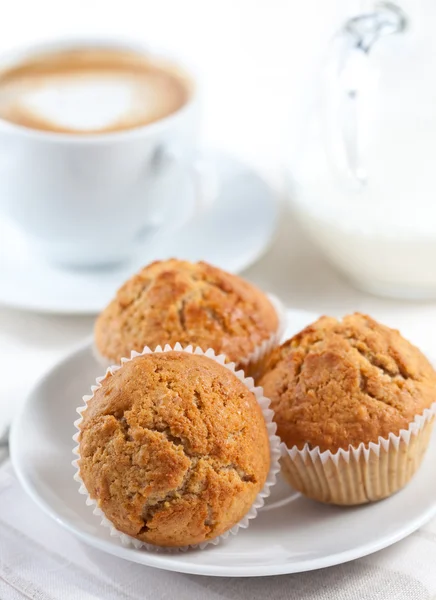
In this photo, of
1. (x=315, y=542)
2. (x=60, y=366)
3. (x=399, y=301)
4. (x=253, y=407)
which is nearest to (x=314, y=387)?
(x=253, y=407)

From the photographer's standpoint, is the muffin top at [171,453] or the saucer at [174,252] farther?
the saucer at [174,252]

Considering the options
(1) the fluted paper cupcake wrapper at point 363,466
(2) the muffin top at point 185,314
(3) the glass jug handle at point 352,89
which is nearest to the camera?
(1) the fluted paper cupcake wrapper at point 363,466

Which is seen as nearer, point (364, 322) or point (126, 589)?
point (126, 589)

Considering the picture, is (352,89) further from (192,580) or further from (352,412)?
(192,580)

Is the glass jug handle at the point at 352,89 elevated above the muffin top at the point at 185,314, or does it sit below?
above

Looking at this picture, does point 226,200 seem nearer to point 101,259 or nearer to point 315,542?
Answer: point 101,259

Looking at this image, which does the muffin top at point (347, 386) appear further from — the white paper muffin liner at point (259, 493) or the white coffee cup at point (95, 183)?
the white coffee cup at point (95, 183)

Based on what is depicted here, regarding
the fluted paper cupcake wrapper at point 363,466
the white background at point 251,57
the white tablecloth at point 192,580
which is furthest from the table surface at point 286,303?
the fluted paper cupcake wrapper at point 363,466
